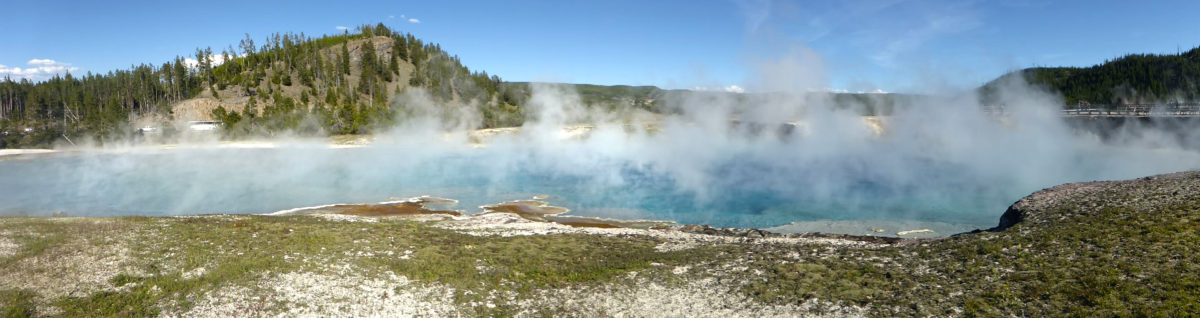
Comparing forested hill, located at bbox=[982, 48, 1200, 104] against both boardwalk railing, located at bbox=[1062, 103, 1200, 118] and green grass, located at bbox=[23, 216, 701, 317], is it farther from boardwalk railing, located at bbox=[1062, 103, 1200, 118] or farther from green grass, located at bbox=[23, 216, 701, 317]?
green grass, located at bbox=[23, 216, 701, 317]

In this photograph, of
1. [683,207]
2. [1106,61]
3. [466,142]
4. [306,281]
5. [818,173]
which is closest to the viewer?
[306,281]

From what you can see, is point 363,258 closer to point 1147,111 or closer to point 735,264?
point 735,264

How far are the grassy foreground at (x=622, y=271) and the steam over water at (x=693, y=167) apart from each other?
25.1 feet

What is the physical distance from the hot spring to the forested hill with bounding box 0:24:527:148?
12.1m

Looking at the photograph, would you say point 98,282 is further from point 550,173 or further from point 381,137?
point 381,137

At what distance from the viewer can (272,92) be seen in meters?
88.6

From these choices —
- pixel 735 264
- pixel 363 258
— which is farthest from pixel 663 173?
pixel 363 258

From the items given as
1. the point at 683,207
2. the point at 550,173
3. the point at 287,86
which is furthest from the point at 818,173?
the point at 287,86

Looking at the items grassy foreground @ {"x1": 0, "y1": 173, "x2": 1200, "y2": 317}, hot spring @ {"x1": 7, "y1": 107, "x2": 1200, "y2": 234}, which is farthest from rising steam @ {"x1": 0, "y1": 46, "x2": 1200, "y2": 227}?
grassy foreground @ {"x1": 0, "y1": 173, "x2": 1200, "y2": 317}

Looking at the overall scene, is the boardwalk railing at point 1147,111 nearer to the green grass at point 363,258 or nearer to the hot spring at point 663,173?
the hot spring at point 663,173

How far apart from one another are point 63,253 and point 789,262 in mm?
14034

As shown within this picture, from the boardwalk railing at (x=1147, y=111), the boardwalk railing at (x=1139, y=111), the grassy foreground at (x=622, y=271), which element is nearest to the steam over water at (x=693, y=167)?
the boardwalk railing at (x=1139, y=111)

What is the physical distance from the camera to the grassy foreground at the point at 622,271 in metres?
8.75

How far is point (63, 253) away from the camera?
1130cm
